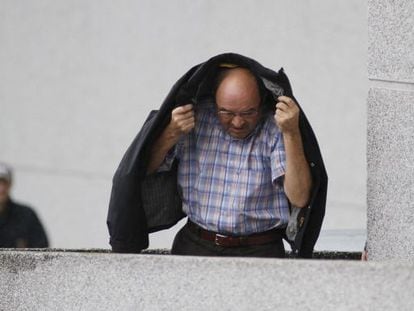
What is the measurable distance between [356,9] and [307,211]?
470 cm

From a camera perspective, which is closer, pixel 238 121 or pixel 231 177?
pixel 238 121

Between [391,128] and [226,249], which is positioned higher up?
[391,128]

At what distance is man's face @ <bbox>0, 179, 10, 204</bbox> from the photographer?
883 cm

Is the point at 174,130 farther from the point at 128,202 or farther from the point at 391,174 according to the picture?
the point at 391,174

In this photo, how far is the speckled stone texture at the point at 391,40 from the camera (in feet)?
14.9

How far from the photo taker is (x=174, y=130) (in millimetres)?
4906

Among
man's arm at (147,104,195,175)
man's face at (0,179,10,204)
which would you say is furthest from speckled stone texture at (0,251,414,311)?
man's face at (0,179,10,204)

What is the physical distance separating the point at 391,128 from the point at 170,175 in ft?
3.17

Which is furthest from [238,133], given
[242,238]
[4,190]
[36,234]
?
[4,190]

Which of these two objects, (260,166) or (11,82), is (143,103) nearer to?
(11,82)

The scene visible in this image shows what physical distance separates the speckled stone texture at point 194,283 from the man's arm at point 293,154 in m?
0.82

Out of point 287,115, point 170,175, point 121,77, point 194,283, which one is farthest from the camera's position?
point 121,77

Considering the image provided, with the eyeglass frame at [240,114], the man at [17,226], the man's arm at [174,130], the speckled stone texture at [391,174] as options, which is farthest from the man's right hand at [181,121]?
the man at [17,226]

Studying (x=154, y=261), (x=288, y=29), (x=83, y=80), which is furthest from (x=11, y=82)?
(x=154, y=261)
